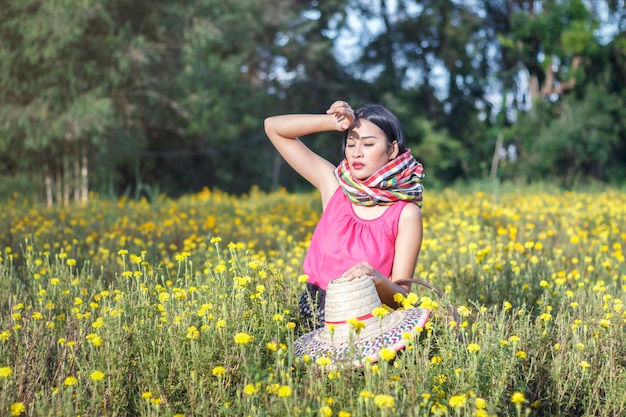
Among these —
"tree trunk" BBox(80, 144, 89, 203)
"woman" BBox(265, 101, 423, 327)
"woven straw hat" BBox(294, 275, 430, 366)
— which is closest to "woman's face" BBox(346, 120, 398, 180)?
"woman" BBox(265, 101, 423, 327)

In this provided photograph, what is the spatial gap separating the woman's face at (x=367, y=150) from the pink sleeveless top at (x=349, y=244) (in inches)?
8.6

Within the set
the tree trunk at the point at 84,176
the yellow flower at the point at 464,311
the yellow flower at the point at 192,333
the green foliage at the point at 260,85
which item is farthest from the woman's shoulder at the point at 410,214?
the tree trunk at the point at 84,176

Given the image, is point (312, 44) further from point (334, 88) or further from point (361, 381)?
point (361, 381)

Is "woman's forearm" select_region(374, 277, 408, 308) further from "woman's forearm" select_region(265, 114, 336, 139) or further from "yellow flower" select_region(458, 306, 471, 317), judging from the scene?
"woman's forearm" select_region(265, 114, 336, 139)

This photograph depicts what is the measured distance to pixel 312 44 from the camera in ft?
71.9

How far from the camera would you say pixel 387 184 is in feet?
10.4

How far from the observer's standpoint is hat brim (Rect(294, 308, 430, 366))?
251 cm

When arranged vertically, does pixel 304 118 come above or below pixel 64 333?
above

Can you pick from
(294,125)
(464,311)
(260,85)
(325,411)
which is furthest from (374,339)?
(260,85)

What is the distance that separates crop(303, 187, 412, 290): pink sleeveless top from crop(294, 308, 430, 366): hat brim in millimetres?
458

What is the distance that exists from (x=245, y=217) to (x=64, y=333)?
5.11m

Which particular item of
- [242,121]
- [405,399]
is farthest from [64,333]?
[242,121]

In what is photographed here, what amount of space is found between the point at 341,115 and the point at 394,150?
34 cm

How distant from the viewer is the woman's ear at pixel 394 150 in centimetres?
325
